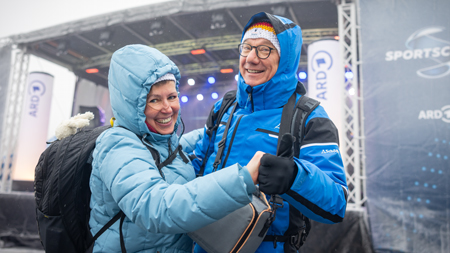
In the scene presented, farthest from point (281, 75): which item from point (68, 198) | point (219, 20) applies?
point (219, 20)

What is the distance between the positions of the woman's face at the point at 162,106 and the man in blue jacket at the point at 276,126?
0.31m

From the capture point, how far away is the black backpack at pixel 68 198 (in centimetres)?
124

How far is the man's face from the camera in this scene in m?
1.36

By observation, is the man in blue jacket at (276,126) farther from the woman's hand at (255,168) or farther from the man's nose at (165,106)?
the man's nose at (165,106)

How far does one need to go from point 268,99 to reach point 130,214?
837mm

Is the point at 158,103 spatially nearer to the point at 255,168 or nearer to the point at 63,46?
the point at 255,168

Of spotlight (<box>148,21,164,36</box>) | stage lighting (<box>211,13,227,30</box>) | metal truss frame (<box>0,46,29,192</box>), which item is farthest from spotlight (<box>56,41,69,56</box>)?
stage lighting (<box>211,13,227,30</box>)

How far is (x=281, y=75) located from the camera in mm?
1354

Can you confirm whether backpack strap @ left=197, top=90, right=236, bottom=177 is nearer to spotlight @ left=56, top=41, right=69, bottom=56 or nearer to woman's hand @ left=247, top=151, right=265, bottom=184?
woman's hand @ left=247, top=151, right=265, bottom=184

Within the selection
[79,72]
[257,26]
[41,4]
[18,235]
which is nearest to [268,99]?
[257,26]

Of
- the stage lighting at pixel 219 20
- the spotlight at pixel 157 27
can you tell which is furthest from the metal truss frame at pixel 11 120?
the stage lighting at pixel 219 20

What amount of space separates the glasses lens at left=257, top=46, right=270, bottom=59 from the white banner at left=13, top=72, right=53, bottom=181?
6756mm

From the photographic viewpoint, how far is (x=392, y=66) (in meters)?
3.66

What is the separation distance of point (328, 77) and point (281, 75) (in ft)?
10.4
